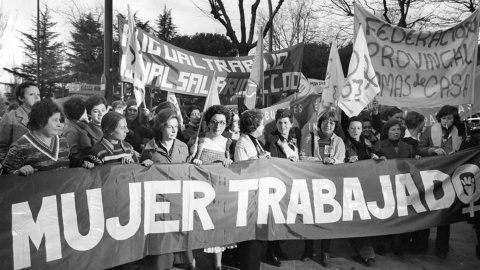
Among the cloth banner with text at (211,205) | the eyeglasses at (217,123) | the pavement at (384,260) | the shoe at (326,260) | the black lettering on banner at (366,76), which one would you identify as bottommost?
the pavement at (384,260)

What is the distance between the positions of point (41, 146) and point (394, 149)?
3.67 meters

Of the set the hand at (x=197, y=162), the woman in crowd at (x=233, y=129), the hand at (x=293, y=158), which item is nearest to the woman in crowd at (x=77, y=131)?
the hand at (x=197, y=162)

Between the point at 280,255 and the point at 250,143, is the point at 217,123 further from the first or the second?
the point at 280,255

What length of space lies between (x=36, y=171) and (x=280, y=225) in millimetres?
2276

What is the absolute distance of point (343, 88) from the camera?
→ 4938mm

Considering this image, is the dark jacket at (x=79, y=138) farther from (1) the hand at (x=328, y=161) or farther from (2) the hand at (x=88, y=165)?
(1) the hand at (x=328, y=161)

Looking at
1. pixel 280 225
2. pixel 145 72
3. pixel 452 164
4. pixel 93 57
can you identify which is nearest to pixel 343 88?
pixel 452 164

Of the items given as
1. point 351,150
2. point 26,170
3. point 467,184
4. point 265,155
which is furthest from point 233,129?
point 467,184

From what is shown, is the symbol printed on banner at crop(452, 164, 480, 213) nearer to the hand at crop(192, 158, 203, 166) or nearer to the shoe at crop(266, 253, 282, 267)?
the shoe at crop(266, 253, 282, 267)

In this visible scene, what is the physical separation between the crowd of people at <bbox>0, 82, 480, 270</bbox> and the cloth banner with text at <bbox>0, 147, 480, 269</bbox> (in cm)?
15

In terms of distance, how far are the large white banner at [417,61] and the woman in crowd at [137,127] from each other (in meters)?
3.06

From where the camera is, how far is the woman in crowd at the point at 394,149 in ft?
15.8

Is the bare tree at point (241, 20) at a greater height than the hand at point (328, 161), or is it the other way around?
the bare tree at point (241, 20)

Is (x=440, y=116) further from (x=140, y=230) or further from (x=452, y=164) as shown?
(x=140, y=230)
